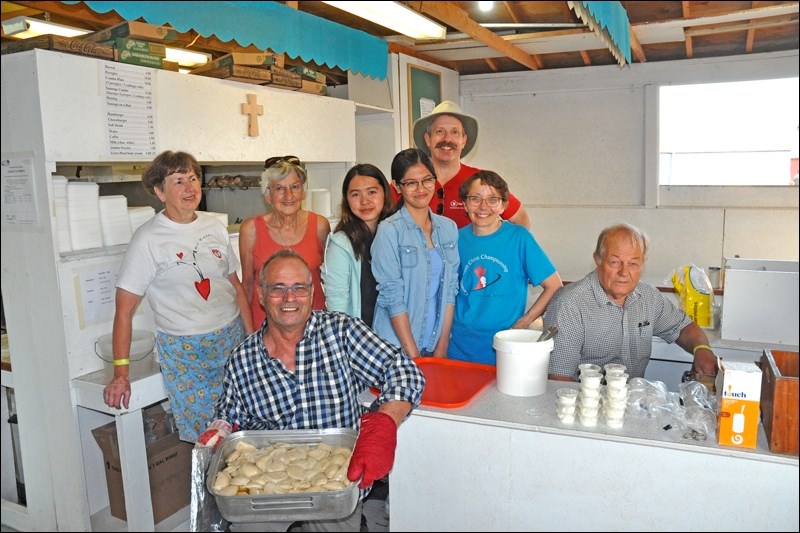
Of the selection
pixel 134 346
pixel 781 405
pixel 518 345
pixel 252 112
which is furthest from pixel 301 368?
pixel 252 112

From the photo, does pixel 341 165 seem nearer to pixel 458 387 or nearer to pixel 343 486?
pixel 458 387

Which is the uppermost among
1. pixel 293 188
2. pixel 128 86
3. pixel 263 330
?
pixel 128 86

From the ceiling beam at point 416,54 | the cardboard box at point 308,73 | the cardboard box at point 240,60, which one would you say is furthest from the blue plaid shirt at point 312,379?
the ceiling beam at point 416,54

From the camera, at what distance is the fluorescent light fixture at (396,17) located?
250 cm

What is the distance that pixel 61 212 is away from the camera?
8.52 ft

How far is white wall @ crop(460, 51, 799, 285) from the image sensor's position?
5309 millimetres

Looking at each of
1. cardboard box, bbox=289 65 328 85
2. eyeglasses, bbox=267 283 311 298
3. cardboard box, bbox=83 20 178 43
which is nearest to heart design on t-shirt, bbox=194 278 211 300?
eyeglasses, bbox=267 283 311 298

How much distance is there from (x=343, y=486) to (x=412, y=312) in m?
1.04

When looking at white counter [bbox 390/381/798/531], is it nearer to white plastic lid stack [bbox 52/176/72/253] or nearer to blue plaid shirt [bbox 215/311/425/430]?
blue plaid shirt [bbox 215/311/425/430]

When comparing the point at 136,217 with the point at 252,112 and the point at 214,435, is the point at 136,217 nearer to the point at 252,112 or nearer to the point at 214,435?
the point at 252,112

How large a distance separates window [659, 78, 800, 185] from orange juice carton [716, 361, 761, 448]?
435cm

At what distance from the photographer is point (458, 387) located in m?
2.17

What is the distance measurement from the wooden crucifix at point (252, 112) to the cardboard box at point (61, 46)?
854mm

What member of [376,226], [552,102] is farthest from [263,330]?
[552,102]
